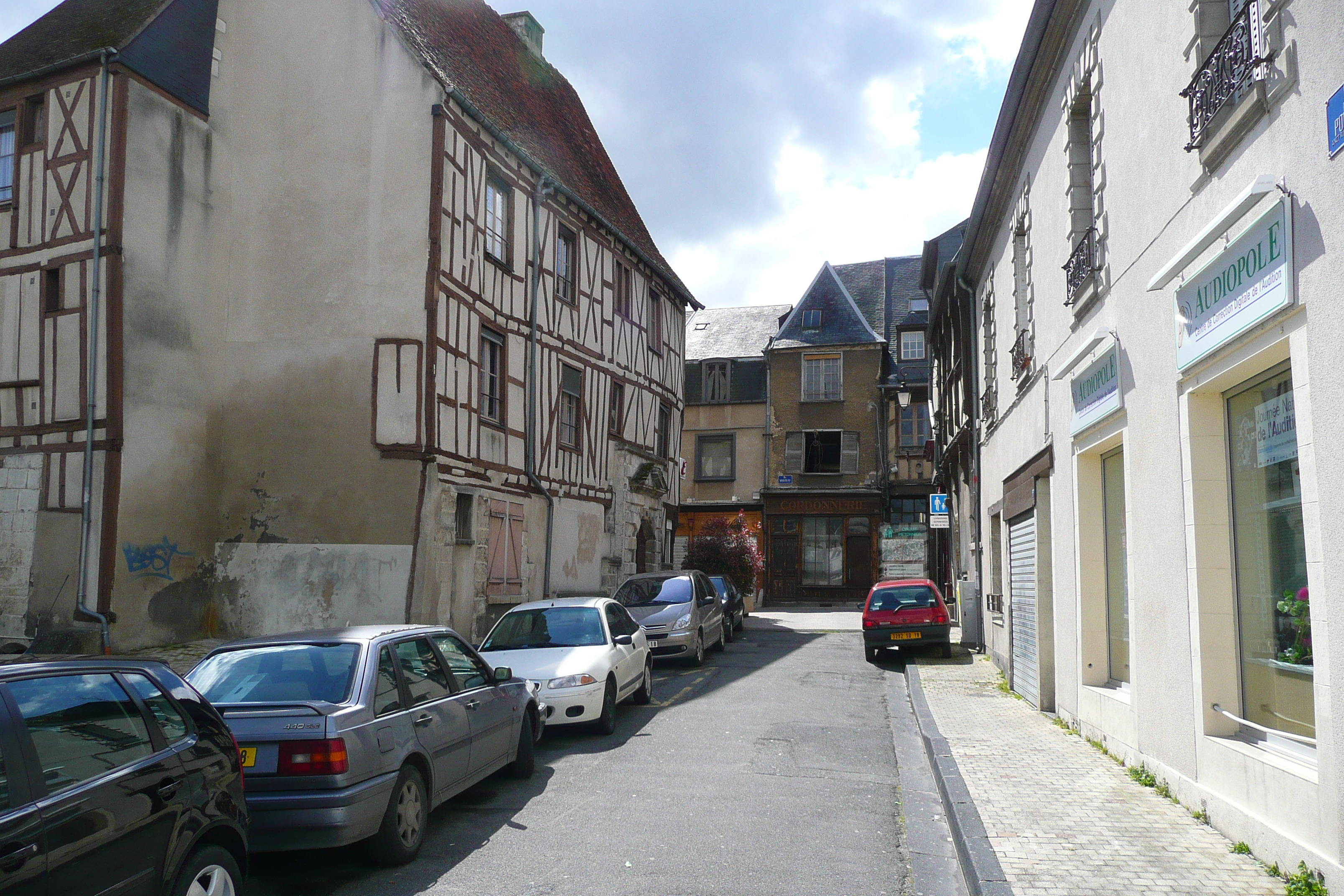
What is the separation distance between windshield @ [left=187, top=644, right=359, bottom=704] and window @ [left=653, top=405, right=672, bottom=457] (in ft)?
59.4

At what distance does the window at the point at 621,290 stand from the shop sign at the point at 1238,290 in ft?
53.6

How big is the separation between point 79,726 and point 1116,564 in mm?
7894

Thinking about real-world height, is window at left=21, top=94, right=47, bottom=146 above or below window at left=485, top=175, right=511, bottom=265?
above

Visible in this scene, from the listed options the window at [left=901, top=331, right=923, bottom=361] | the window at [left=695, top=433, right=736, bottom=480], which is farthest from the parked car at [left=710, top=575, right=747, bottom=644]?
the window at [left=901, top=331, right=923, bottom=361]

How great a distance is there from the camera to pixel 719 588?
20.3 m

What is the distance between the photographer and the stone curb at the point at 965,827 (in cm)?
495

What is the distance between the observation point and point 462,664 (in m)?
7.14

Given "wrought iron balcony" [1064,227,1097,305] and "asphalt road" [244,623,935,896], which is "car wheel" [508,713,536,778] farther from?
"wrought iron balcony" [1064,227,1097,305]

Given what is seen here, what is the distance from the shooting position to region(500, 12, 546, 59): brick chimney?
24.1 metres

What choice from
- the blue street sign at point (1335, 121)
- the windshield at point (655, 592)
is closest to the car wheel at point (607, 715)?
the windshield at point (655, 592)

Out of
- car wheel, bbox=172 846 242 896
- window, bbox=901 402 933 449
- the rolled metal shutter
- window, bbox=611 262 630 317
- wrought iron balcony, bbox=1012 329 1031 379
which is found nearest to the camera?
car wheel, bbox=172 846 242 896

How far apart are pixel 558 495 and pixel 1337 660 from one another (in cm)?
1548

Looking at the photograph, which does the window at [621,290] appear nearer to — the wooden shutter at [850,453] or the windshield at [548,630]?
the windshield at [548,630]

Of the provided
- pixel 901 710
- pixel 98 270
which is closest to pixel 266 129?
pixel 98 270
